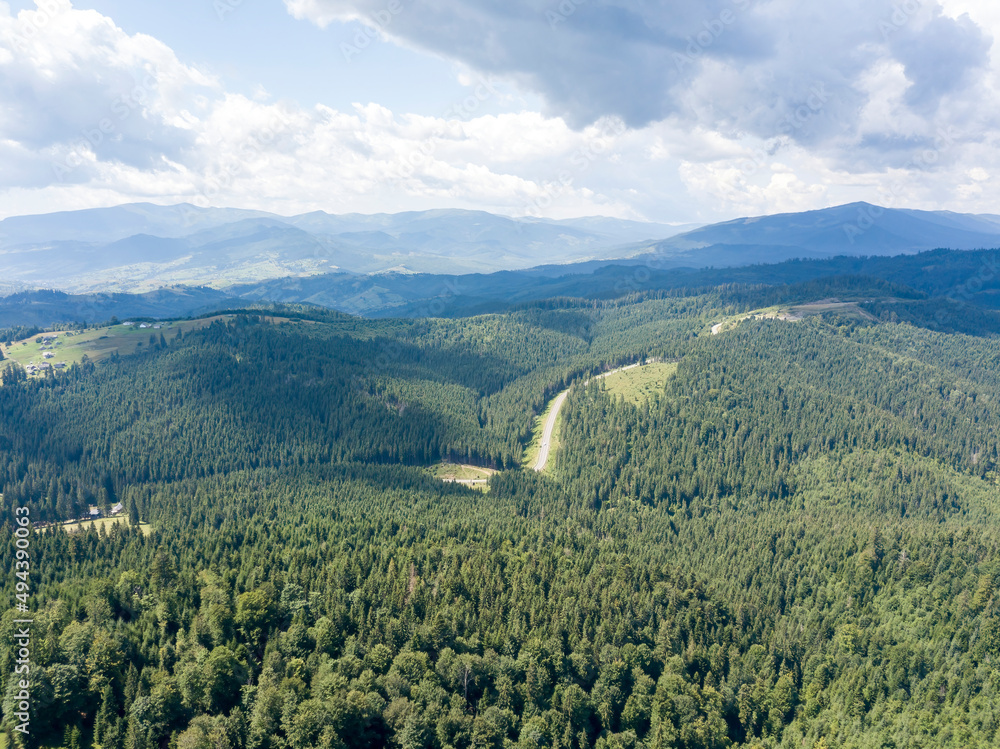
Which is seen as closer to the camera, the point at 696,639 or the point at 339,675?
the point at 339,675

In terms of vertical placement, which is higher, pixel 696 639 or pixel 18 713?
pixel 18 713

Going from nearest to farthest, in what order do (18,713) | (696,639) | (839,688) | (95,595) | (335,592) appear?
(18,713), (95,595), (335,592), (839,688), (696,639)

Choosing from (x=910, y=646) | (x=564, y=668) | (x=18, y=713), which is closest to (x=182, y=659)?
(x=18, y=713)

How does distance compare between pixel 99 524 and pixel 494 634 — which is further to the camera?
pixel 99 524

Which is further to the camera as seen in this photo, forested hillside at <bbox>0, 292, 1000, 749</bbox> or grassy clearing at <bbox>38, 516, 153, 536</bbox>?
grassy clearing at <bbox>38, 516, 153, 536</bbox>

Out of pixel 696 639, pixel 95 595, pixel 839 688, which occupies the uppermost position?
pixel 95 595

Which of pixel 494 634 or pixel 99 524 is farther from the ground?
pixel 99 524

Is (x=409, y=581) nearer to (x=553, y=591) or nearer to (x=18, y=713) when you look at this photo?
(x=553, y=591)

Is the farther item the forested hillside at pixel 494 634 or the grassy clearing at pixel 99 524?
the grassy clearing at pixel 99 524

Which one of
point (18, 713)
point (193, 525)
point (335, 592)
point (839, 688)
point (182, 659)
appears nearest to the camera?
point (18, 713)
